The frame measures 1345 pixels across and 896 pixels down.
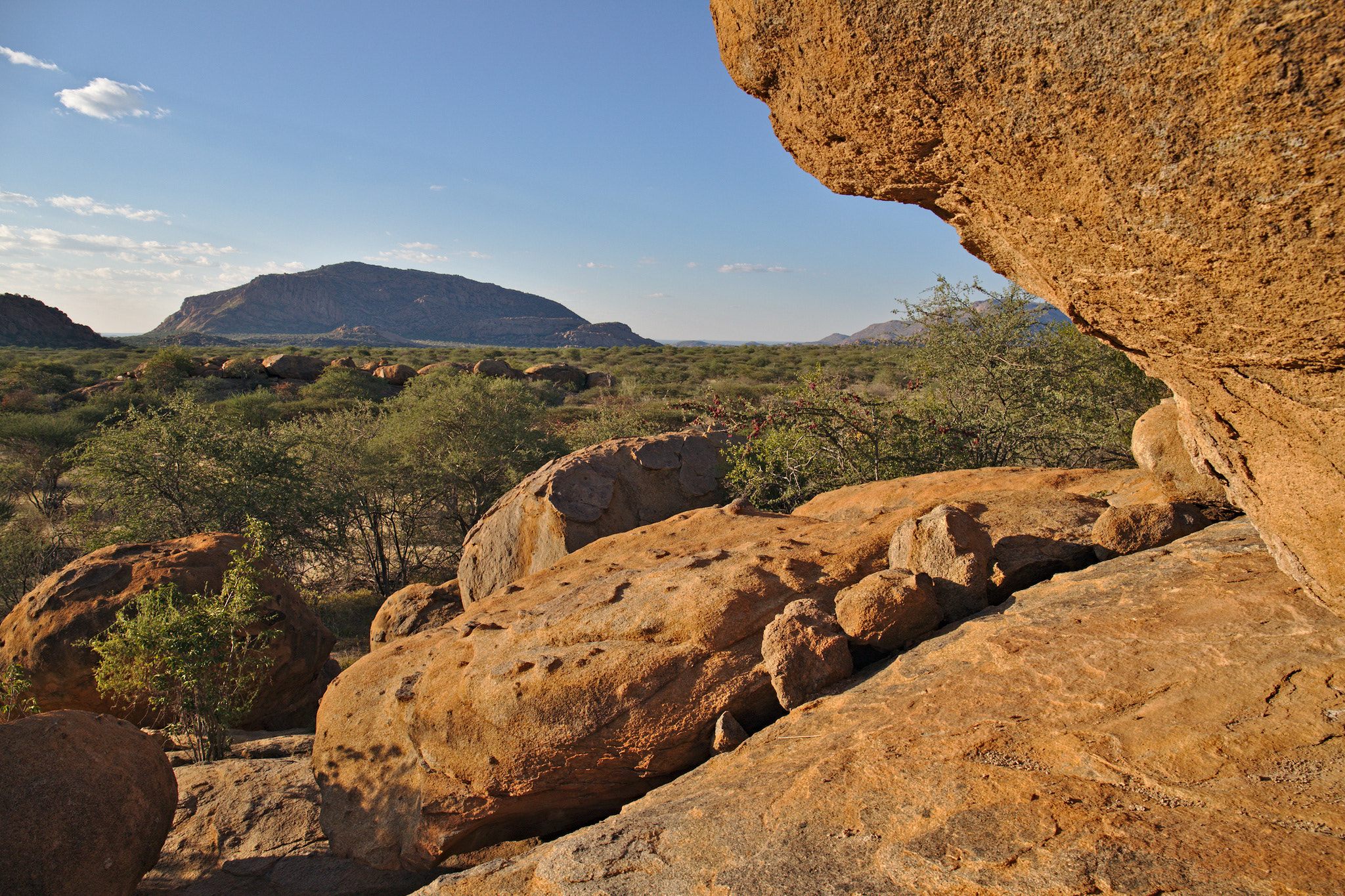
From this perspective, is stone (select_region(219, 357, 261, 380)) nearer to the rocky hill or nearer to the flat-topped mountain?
the rocky hill

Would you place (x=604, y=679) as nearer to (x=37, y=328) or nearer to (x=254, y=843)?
(x=254, y=843)

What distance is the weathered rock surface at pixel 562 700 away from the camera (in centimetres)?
416

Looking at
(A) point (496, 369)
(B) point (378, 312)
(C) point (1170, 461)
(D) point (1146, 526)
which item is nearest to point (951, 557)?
(D) point (1146, 526)

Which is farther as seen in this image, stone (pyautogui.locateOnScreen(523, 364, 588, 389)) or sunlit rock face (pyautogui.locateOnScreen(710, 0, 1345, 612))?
stone (pyautogui.locateOnScreen(523, 364, 588, 389))

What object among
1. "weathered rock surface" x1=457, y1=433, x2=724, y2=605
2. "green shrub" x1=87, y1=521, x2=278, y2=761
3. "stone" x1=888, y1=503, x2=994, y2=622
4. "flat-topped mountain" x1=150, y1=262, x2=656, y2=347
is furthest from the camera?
"flat-topped mountain" x1=150, y1=262, x2=656, y2=347

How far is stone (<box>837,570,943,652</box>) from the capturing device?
4.06 meters

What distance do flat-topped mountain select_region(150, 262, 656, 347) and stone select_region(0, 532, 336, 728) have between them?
411 feet

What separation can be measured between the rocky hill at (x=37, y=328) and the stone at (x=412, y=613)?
72.1 m

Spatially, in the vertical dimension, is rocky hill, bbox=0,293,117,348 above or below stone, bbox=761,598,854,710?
above

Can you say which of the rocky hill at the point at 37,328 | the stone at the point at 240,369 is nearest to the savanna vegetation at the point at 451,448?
the stone at the point at 240,369

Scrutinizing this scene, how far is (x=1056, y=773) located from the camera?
2.63 meters

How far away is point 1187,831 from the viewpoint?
7.26 feet

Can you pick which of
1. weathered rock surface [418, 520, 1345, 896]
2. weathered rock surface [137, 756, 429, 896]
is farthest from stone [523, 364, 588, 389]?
weathered rock surface [418, 520, 1345, 896]

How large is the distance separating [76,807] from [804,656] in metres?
4.59
